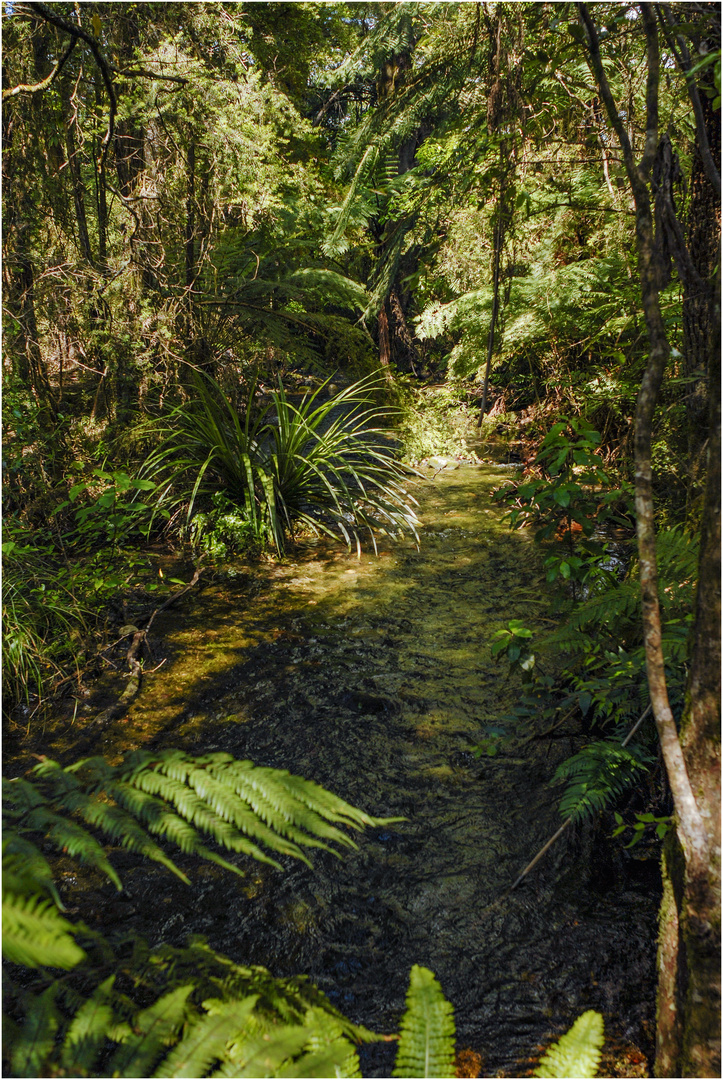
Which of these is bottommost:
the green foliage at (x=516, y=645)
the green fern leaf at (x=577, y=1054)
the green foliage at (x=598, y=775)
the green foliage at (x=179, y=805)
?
the green foliage at (x=598, y=775)

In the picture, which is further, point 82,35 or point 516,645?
point 82,35

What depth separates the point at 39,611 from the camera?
298cm

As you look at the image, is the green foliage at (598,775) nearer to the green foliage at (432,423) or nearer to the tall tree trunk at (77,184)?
the tall tree trunk at (77,184)

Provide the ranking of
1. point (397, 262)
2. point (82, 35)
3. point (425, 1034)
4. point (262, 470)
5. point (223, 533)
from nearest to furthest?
point (425, 1034) → point (82, 35) → point (223, 533) → point (262, 470) → point (397, 262)

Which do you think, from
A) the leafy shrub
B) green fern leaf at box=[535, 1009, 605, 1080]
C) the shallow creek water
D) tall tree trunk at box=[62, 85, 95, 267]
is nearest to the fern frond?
the leafy shrub

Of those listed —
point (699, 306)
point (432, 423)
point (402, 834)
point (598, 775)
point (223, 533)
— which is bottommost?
point (402, 834)

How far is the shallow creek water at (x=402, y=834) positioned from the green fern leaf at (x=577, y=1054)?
484 mm

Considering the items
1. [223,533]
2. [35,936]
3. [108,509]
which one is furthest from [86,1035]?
[223,533]

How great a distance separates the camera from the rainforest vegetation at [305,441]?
3.33ft

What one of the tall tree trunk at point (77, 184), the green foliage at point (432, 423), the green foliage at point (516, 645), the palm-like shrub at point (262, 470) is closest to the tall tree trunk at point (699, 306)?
the green foliage at point (516, 645)

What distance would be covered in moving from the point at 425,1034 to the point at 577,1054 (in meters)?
0.24

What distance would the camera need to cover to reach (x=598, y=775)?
176cm

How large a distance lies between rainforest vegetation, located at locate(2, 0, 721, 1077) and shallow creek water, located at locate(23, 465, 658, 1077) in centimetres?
6

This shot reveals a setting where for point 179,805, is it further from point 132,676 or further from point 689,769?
point 132,676
